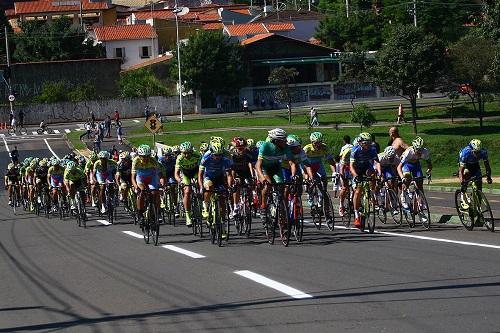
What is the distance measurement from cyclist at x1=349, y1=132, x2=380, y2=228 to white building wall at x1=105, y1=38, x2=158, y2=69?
94.6 metres

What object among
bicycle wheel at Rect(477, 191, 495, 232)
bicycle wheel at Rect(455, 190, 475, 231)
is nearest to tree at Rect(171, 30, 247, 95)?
bicycle wheel at Rect(455, 190, 475, 231)

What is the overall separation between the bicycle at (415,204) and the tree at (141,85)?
255 feet

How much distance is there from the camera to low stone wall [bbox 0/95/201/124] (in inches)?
3699

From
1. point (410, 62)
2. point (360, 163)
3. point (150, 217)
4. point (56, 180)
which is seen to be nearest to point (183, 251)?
point (150, 217)

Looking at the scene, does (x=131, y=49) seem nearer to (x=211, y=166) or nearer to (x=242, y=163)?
(x=242, y=163)

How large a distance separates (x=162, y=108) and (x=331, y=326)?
8675 cm

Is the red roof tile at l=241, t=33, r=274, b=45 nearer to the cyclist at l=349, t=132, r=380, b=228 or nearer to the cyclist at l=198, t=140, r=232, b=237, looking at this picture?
the cyclist at l=349, t=132, r=380, b=228

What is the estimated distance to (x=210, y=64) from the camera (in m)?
90.6

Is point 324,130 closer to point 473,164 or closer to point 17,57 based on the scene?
point 473,164

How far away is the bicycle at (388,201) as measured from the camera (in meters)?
19.7

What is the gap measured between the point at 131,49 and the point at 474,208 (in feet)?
318

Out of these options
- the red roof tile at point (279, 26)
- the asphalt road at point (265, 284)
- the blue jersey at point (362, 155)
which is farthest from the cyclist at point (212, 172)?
the red roof tile at point (279, 26)

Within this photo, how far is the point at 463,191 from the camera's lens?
18438mm

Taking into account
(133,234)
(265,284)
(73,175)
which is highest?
(73,175)
